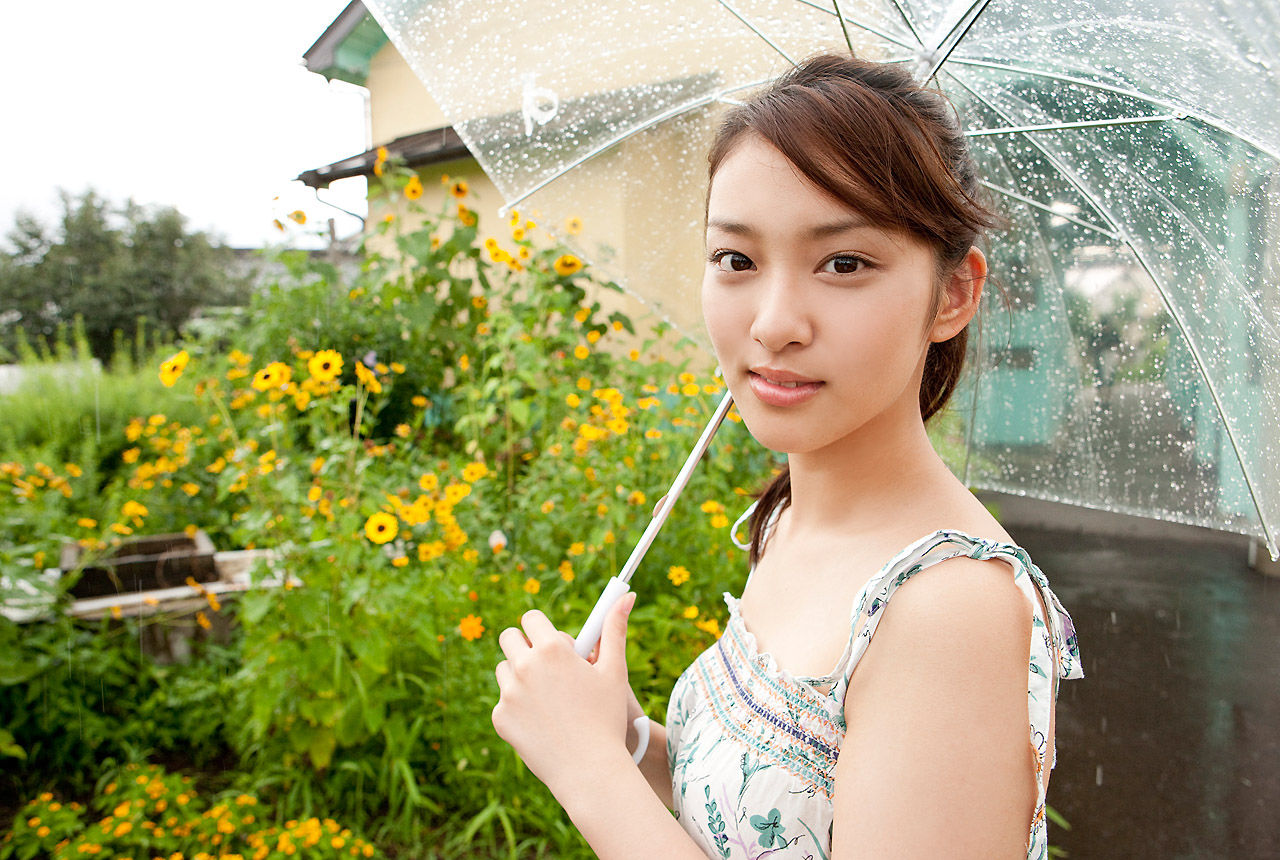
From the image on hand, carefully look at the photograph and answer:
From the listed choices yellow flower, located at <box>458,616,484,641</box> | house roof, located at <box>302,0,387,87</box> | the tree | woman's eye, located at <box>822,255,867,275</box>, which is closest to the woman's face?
woman's eye, located at <box>822,255,867,275</box>

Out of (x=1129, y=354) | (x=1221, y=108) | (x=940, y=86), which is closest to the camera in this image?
(x=1221, y=108)

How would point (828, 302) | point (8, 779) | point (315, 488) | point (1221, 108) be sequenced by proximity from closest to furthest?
point (828, 302), point (1221, 108), point (315, 488), point (8, 779)

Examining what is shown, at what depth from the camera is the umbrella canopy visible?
3.48ft

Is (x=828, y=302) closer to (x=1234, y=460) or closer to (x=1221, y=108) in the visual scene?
(x=1221, y=108)

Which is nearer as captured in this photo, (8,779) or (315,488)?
(315,488)

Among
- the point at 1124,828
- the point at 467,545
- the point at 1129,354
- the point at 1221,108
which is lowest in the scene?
the point at 1124,828

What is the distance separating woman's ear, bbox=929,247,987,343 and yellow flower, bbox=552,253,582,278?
8.73 ft

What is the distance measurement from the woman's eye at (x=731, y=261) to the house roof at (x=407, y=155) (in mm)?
3921

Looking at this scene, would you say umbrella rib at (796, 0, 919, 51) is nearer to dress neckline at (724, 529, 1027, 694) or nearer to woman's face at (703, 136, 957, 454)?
woman's face at (703, 136, 957, 454)

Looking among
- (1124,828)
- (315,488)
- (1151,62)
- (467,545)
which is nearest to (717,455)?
(467,545)

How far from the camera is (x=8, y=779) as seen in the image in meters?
2.56

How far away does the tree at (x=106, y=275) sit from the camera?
5.46m

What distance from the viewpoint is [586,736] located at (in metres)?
0.85

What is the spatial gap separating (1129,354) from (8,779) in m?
3.10
